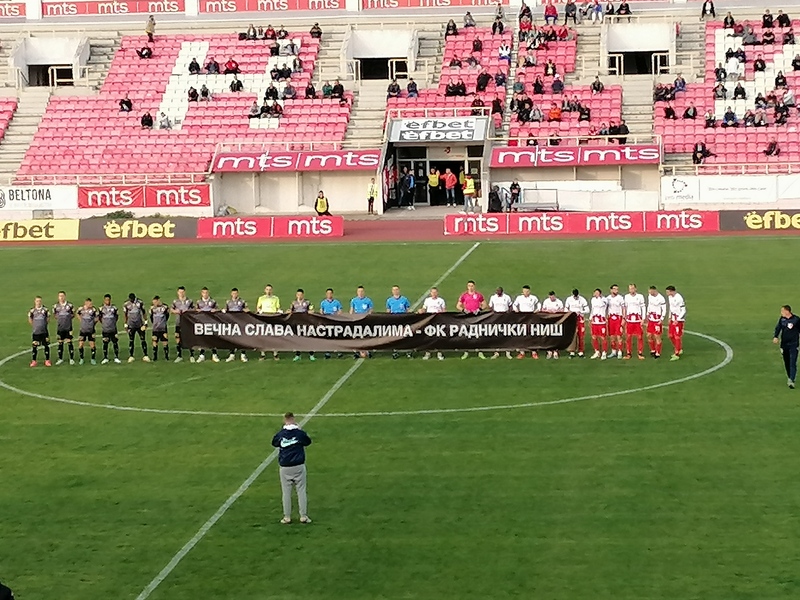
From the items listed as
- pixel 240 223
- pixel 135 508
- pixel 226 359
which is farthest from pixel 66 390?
pixel 240 223

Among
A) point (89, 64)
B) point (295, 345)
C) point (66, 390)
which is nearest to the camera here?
point (66, 390)

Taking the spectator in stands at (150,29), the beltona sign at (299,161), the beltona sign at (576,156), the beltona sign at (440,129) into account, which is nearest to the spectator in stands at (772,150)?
the beltona sign at (576,156)

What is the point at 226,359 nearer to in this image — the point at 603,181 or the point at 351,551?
the point at 351,551

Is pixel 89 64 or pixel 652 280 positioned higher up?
pixel 89 64

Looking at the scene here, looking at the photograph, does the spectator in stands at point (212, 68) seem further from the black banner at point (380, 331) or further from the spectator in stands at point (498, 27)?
the black banner at point (380, 331)

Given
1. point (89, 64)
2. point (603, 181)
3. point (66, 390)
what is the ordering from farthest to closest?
point (89, 64)
point (603, 181)
point (66, 390)

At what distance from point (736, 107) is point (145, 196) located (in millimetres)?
25646

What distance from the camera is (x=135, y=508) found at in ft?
64.6

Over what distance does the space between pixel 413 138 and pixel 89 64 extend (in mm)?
18522

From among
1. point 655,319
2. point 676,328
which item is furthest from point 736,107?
point 655,319

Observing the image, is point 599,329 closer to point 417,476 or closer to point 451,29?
point 417,476

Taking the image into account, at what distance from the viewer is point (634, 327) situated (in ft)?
97.3

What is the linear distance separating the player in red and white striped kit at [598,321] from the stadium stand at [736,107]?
2736 centimetres

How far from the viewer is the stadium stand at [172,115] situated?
6262 centimetres
